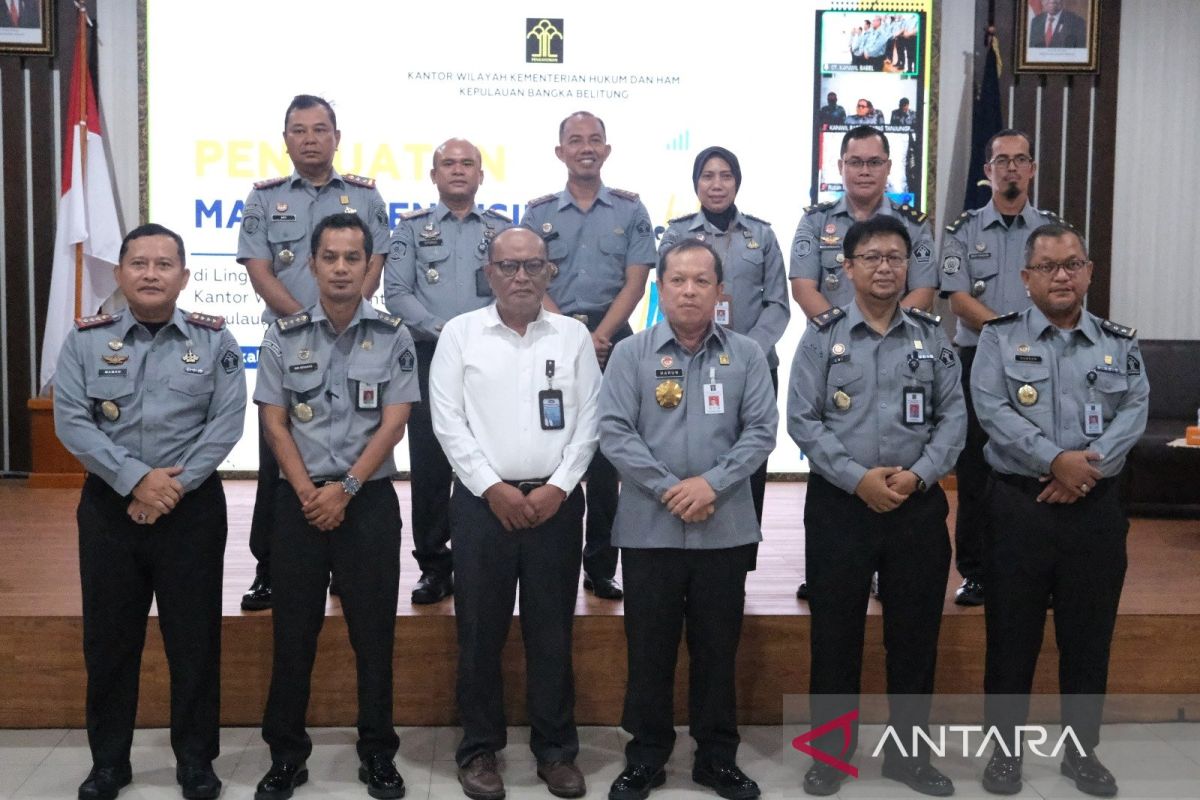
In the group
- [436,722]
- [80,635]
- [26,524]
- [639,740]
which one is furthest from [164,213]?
[639,740]

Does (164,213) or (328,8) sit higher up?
(328,8)

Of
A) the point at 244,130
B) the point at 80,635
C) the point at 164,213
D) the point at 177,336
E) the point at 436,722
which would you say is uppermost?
the point at 244,130

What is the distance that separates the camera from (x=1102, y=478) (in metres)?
3.24

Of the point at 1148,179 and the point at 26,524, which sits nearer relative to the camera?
the point at 26,524

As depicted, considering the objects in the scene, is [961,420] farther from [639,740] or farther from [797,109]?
[797,109]

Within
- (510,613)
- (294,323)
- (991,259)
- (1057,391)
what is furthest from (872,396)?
(294,323)

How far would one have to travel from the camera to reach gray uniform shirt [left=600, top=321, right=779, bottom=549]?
3.19m

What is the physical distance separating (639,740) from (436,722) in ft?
2.69

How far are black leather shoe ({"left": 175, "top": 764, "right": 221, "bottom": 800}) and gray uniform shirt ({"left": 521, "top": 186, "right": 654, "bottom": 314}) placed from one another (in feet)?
5.99

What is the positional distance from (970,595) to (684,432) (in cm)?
134

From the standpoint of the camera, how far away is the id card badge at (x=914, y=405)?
3.28m

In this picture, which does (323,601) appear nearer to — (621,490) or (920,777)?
(621,490)

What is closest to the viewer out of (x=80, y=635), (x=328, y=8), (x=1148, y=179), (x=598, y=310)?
(x=80, y=635)

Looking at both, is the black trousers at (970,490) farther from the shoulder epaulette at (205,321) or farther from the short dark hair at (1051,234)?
the shoulder epaulette at (205,321)
